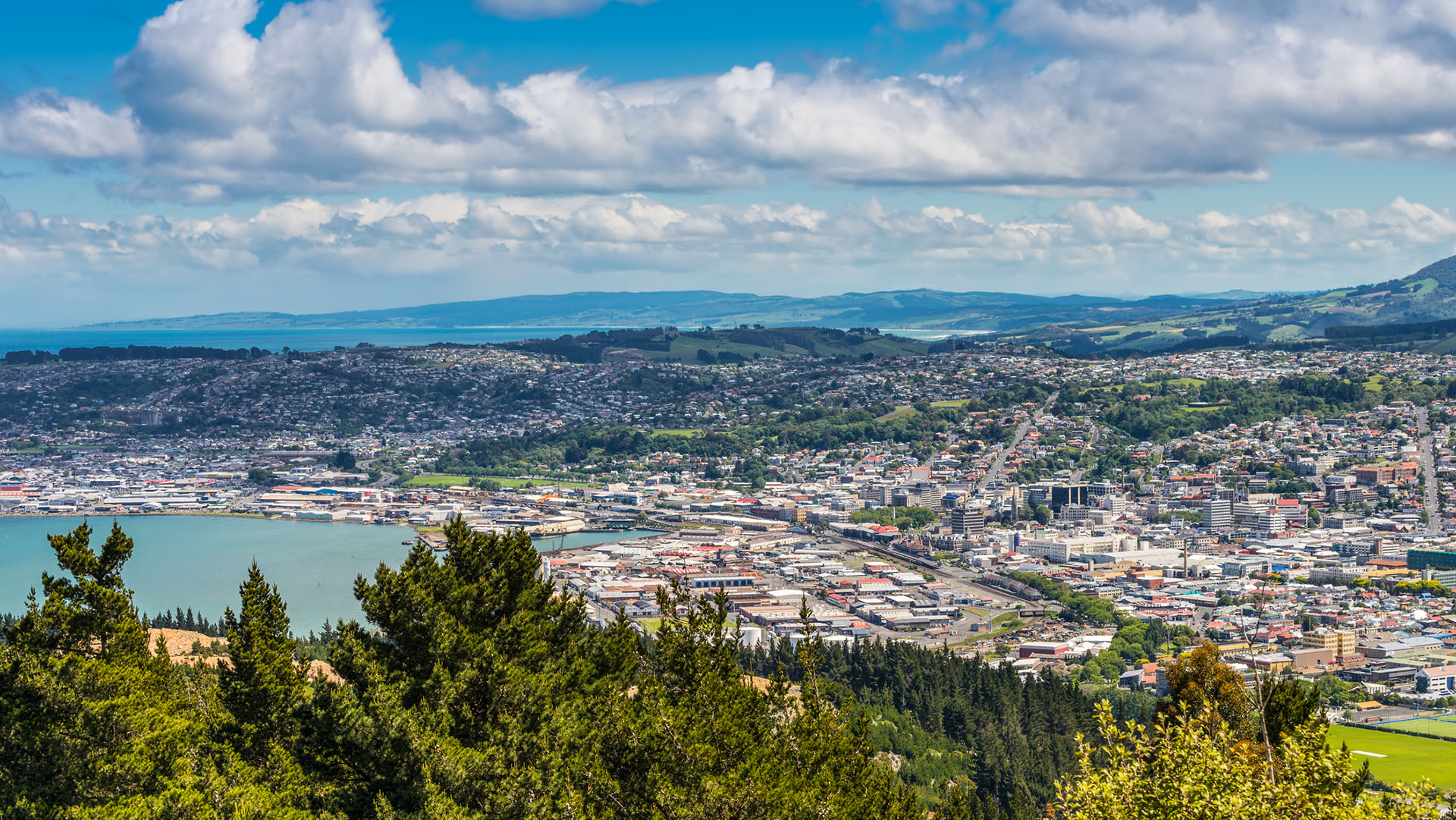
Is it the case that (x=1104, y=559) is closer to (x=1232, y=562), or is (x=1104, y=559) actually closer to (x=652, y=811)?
(x=1232, y=562)

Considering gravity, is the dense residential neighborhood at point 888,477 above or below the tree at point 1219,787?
below

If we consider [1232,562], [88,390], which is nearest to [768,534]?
[1232,562]

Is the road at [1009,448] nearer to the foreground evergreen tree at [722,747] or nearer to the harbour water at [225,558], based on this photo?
the harbour water at [225,558]

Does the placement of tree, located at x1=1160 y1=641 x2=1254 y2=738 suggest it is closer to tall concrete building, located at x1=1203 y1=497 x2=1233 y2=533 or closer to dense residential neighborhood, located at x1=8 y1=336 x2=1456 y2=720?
dense residential neighborhood, located at x1=8 y1=336 x2=1456 y2=720

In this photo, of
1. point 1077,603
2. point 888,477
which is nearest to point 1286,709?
point 1077,603

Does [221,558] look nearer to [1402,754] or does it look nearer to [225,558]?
[225,558]

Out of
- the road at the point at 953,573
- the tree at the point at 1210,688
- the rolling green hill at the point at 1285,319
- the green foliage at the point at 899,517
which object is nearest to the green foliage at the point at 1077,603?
the road at the point at 953,573
